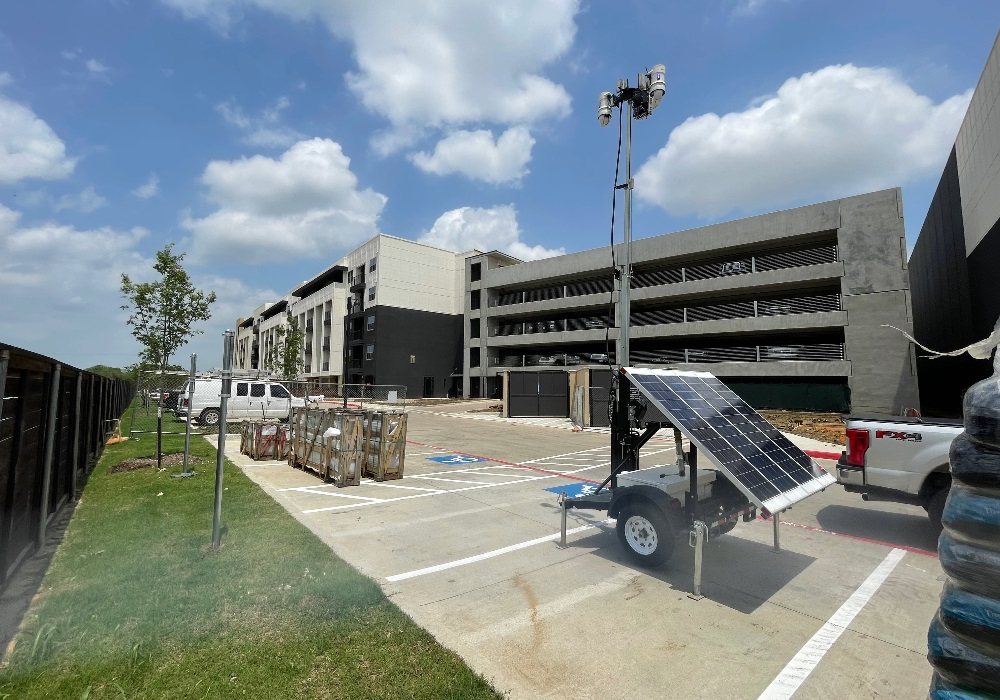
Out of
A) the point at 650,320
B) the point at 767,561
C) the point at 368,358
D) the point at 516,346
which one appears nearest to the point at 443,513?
the point at 767,561

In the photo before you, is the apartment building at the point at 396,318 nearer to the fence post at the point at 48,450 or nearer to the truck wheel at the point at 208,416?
the truck wheel at the point at 208,416

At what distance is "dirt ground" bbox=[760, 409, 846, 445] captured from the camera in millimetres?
22597

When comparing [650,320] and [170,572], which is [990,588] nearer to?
[170,572]

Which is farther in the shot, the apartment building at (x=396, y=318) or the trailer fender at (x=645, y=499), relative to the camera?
the apartment building at (x=396, y=318)

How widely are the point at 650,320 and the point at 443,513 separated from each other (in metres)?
35.9

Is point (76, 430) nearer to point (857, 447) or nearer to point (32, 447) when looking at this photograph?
point (32, 447)

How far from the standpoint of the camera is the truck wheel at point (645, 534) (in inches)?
221

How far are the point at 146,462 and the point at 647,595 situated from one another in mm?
12821

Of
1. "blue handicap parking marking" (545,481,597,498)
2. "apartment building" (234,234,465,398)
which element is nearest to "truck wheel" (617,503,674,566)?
"blue handicap parking marking" (545,481,597,498)

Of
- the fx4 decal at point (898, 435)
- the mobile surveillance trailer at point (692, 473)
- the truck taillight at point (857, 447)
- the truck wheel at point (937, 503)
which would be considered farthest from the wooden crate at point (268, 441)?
the truck wheel at point (937, 503)

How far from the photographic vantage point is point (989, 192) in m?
21.4

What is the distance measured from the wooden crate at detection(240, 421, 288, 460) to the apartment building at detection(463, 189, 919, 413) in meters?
13.0

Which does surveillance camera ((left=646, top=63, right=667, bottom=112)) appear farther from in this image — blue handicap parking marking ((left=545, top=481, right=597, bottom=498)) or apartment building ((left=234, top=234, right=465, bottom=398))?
apartment building ((left=234, top=234, right=465, bottom=398))

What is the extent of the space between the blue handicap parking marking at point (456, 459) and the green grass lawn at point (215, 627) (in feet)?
24.4
